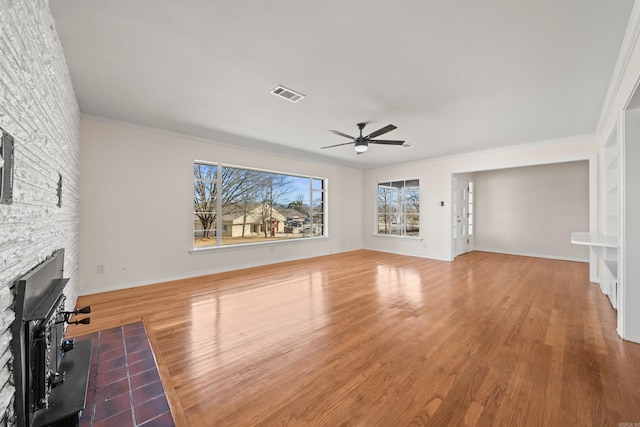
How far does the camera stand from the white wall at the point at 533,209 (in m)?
6.31

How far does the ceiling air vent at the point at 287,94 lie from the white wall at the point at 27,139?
1.84 metres

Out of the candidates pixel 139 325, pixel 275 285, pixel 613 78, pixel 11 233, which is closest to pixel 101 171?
pixel 139 325

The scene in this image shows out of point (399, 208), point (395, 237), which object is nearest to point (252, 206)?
point (395, 237)

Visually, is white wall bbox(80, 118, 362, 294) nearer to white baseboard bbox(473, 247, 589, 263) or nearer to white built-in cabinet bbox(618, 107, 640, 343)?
white built-in cabinet bbox(618, 107, 640, 343)

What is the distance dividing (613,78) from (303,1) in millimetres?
3282

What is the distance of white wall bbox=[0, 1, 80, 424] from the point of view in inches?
40.1

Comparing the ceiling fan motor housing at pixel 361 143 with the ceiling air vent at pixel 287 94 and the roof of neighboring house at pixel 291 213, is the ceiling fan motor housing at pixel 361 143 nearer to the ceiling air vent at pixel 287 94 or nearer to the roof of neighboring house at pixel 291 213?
the ceiling air vent at pixel 287 94

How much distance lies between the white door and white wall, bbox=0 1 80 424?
22.8 ft

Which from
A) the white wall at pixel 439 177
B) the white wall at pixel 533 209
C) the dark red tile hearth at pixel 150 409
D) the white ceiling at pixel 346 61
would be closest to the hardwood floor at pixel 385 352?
the dark red tile hearth at pixel 150 409

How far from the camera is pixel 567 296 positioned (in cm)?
373

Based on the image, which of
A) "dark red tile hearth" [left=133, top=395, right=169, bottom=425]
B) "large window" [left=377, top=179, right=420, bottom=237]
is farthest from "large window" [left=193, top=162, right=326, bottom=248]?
"dark red tile hearth" [left=133, top=395, right=169, bottom=425]

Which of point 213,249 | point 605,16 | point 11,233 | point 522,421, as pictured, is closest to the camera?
point 11,233

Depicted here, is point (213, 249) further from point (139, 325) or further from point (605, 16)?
point (605, 16)

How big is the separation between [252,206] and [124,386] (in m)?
4.43
